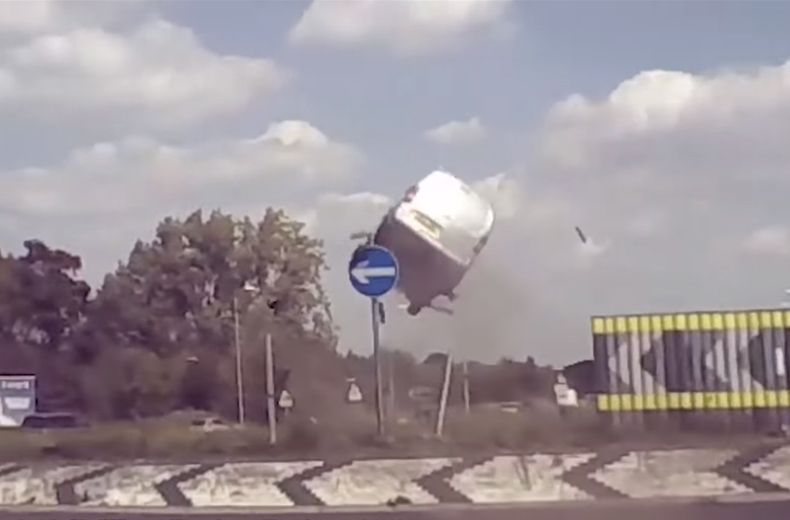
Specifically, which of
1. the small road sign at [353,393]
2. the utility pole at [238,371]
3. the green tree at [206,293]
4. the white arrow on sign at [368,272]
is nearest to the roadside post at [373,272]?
the white arrow on sign at [368,272]

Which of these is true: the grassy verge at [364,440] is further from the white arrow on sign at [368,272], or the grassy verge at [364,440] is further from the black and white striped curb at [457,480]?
the white arrow on sign at [368,272]

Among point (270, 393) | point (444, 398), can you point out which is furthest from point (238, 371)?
point (444, 398)

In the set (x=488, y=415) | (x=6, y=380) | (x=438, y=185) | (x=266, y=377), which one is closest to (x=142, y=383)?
(x=266, y=377)

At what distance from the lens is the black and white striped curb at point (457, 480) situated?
37.4 feet

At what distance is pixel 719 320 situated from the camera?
13.5 meters

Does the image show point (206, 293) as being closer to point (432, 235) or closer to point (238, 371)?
point (238, 371)

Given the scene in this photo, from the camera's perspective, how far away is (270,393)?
53.5 feet

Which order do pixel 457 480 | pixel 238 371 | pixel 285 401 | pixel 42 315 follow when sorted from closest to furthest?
pixel 457 480
pixel 285 401
pixel 238 371
pixel 42 315

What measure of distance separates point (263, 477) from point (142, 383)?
742 cm

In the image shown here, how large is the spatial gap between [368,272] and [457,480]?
2546mm

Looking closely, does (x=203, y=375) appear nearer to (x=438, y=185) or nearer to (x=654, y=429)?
(x=438, y=185)

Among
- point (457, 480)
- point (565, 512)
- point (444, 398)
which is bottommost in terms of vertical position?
point (565, 512)

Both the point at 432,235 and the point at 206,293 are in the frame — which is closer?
the point at 432,235

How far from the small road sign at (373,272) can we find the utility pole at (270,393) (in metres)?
1.65
